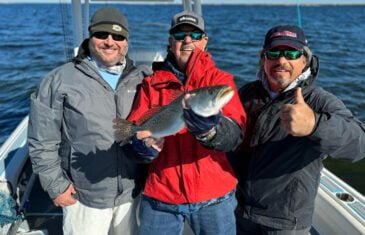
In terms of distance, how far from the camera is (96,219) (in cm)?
324

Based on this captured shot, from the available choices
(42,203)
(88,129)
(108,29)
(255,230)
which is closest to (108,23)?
(108,29)

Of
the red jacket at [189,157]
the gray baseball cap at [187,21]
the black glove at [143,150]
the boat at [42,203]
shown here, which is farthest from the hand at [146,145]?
the boat at [42,203]

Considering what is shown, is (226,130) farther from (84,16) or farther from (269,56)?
(84,16)

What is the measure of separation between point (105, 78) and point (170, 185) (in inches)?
44.9

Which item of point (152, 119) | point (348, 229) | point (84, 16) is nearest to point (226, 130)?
point (152, 119)

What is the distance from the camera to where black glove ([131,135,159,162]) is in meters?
2.68

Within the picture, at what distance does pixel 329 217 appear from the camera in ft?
13.3

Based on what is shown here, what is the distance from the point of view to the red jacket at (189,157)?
9.09 feet

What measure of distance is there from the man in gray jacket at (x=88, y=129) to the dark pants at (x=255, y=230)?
1064mm

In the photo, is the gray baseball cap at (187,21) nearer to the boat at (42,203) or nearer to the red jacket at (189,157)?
the red jacket at (189,157)

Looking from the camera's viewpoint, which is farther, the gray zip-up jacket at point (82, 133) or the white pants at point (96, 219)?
the white pants at point (96, 219)

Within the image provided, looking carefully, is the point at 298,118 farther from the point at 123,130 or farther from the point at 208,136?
the point at 123,130

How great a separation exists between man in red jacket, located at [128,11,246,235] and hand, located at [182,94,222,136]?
311 mm

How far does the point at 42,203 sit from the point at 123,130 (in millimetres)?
2824
